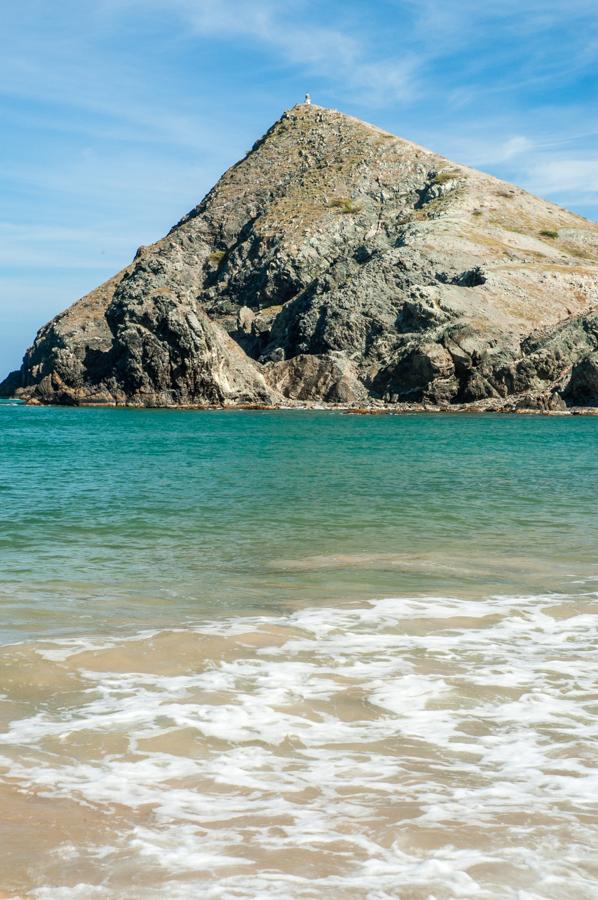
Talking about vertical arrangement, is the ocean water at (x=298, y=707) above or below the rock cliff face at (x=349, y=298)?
below

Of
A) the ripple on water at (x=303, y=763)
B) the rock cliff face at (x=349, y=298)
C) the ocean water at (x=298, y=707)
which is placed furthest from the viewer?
the rock cliff face at (x=349, y=298)

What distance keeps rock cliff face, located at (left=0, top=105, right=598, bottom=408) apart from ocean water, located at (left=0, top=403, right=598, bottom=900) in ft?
295

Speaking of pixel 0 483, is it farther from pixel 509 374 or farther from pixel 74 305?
pixel 74 305

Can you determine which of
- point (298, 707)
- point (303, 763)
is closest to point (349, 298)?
point (298, 707)

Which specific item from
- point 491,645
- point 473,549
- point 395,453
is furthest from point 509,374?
point 491,645

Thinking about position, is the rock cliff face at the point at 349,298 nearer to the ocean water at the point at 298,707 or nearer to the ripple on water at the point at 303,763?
the ocean water at the point at 298,707

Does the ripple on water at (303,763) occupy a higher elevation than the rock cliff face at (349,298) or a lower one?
lower

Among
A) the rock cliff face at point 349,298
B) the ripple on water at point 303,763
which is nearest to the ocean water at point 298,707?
the ripple on water at point 303,763

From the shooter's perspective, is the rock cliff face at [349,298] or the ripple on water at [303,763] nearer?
the ripple on water at [303,763]

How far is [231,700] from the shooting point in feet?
27.4

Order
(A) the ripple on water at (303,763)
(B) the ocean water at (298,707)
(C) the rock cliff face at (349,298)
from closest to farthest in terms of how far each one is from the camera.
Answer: (A) the ripple on water at (303,763) → (B) the ocean water at (298,707) → (C) the rock cliff face at (349,298)

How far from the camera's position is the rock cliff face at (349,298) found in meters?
109

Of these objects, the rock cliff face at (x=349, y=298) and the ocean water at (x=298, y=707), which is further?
the rock cliff face at (x=349, y=298)

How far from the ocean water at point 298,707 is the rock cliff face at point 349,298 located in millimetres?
89952
